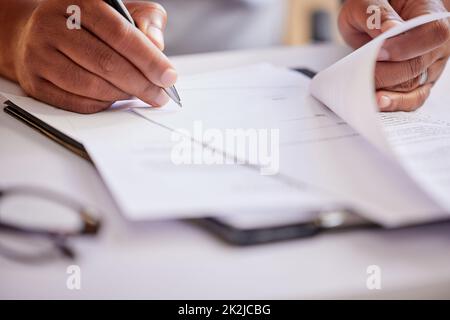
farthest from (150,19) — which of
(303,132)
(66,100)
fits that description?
(303,132)

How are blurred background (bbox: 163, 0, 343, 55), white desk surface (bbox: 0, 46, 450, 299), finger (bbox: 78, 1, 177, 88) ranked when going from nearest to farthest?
white desk surface (bbox: 0, 46, 450, 299) → finger (bbox: 78, 1, 177, 88) → blurred background (bbox: 163, 0, 343, 55)

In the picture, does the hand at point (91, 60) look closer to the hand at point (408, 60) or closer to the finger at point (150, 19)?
the finger at point (150, 19)

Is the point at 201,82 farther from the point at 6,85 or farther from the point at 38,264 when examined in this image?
the point at 38,264

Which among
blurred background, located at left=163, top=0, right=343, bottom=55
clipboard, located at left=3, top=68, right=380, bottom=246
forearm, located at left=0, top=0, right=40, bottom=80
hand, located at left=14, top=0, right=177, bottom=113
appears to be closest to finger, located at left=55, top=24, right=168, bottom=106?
hand, located at left=14, top=0, right=177, bottom=113

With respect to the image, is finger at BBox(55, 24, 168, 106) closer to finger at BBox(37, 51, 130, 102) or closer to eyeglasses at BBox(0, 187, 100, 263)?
finger at BBox(37, 51, 130, 102)

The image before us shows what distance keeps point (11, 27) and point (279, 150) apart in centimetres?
43

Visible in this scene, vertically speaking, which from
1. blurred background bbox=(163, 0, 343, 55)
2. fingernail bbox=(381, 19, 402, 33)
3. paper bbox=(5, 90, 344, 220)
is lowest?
paper bbox=(5, 90, 344, 220)

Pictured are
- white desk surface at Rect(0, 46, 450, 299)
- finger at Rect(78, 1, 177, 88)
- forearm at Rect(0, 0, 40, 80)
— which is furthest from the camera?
forearm at Rect(0, 0, 40, 80)

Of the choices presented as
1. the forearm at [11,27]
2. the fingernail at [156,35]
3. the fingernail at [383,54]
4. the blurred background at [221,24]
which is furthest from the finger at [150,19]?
the blurred background at [221,24]

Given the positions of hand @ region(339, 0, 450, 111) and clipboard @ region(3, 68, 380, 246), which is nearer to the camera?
clipboard @ region(3, 68, 380, 246)

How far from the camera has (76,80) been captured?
1.94 feet

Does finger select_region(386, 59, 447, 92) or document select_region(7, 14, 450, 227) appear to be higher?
finger select_region(386, 59, 447, 92)

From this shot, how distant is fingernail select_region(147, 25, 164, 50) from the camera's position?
61 cm
